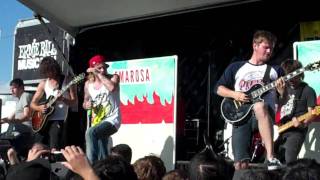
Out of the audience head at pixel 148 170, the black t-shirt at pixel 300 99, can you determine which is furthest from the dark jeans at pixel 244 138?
the audience head at pixel 148 170

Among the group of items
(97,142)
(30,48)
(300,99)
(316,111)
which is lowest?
(97,142)

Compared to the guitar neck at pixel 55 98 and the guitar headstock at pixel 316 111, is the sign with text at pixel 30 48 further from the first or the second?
the guitar headstock at pixel 316 111

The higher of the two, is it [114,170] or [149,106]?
[149,106]

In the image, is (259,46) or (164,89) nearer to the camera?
(259,46)

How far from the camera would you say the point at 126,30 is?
7906 millimetres

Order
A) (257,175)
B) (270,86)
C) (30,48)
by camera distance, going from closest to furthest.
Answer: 1. (257,175)
2. (270,86)
3. (30,48)

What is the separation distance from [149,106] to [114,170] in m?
4.20

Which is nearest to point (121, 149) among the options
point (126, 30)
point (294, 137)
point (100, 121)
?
point (100, 121)

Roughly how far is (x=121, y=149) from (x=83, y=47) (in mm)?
3543

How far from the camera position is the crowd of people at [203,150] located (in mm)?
3109

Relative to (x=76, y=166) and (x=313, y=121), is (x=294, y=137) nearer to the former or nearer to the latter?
(x=313, y=121)

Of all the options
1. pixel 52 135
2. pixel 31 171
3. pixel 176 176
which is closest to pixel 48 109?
pixel 52 135

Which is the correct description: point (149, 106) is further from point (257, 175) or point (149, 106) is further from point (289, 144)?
point (257, 175)

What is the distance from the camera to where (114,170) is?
2492mm
